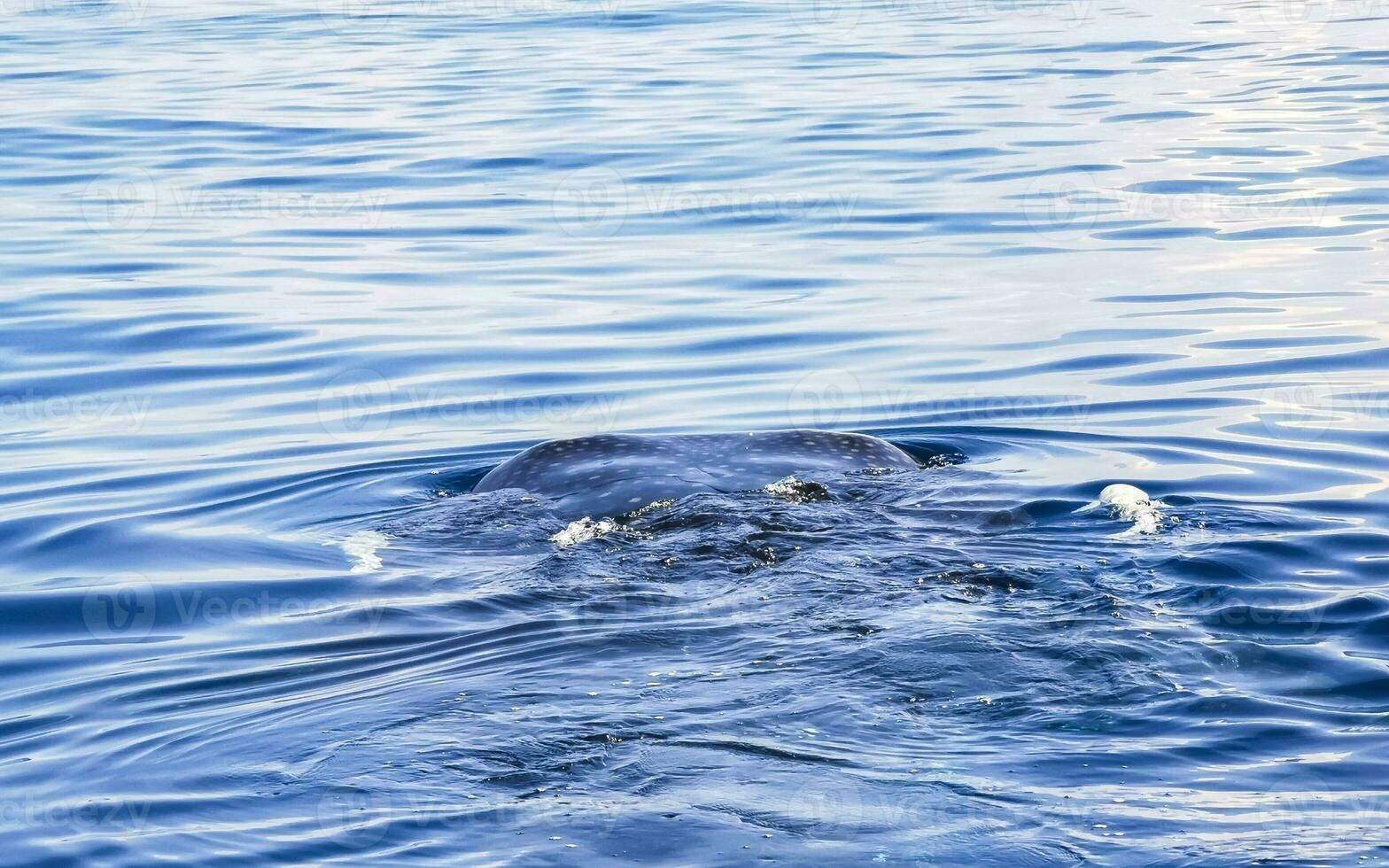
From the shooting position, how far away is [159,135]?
21.6 meters

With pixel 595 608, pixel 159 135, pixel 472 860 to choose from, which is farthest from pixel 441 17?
pixel 472 860

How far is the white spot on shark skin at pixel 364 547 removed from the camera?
789 centimetres

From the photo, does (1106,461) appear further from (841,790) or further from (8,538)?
(8,538)

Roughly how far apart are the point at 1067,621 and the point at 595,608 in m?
1.81
